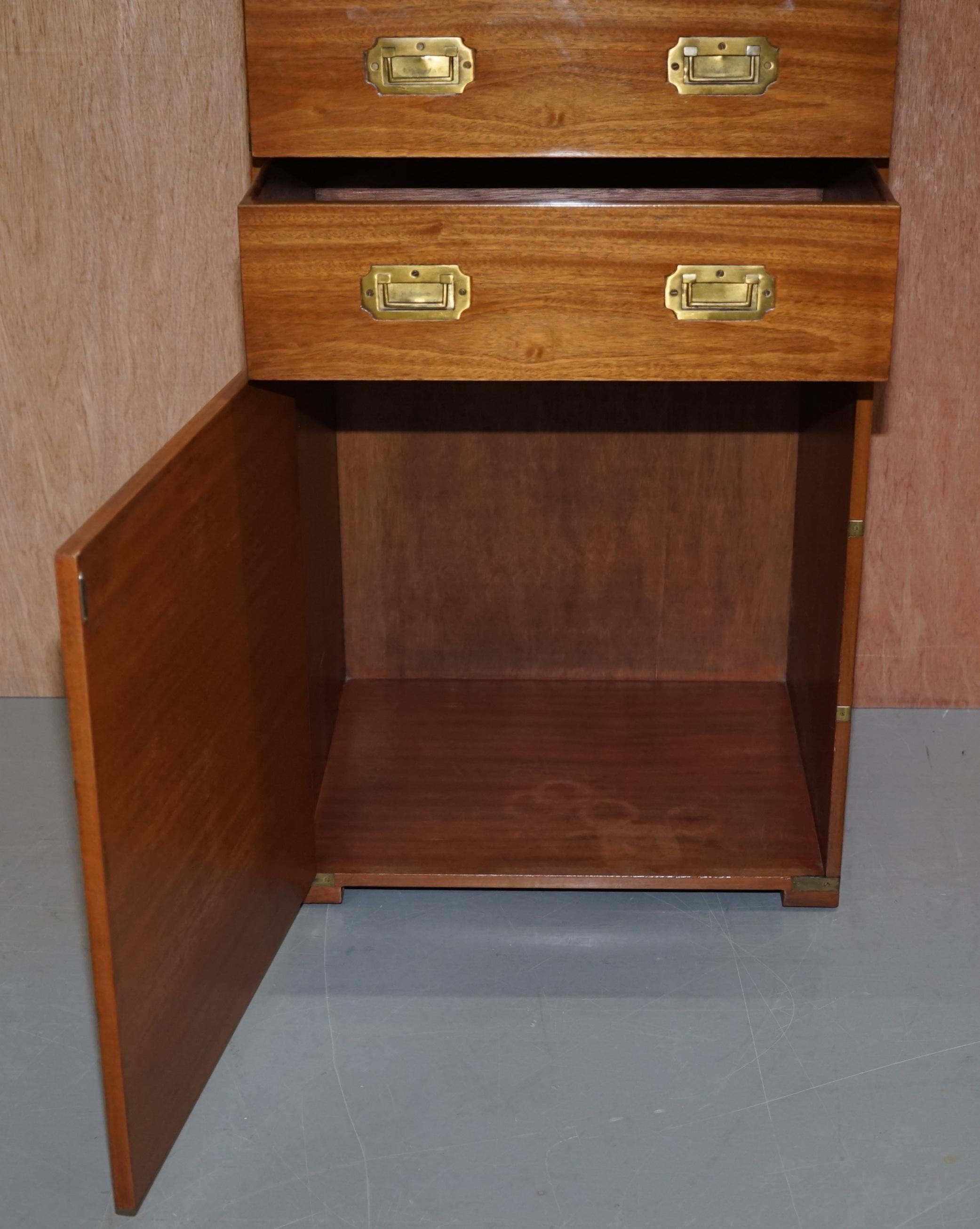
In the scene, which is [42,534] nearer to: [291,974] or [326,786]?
[326,786]

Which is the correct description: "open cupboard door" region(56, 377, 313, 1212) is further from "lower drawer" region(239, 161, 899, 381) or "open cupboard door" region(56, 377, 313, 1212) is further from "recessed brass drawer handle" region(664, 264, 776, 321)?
"recessed brass drawer handle" region(664, 264, 776, 321)

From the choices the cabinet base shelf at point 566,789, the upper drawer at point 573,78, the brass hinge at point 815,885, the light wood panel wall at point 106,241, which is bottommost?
the brass hinge at point 815,885

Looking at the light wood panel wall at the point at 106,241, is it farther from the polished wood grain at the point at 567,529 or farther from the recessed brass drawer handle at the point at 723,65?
the recessed brass drawer handle at the point at 723,65

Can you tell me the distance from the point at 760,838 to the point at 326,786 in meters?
0.45

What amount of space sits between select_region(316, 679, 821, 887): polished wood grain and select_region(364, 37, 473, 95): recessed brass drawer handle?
0.70 m

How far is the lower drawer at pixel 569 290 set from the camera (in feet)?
3.76

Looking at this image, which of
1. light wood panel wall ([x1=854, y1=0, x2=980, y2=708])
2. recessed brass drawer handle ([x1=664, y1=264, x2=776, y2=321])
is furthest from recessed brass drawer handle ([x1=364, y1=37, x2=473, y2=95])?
light wood panel wall ([x1=854, y1=0, x2=980, y2=708])

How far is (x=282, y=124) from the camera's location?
120 centimetres

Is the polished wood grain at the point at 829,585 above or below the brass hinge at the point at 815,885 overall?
above

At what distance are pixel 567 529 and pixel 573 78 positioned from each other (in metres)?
0.66

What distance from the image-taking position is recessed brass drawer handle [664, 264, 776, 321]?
116 centimetres

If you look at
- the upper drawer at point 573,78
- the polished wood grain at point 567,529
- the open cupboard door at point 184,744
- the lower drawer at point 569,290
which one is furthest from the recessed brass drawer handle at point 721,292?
the polished wood grain at point 567,529

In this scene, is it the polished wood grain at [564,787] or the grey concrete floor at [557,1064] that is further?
the polished wood grain at [564,787]

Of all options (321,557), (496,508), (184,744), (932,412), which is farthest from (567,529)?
(184,744)
